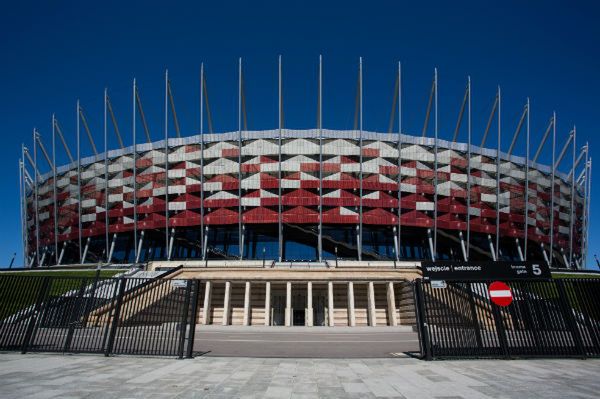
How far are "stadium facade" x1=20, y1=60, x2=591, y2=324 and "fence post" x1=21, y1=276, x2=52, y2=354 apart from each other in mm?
48003

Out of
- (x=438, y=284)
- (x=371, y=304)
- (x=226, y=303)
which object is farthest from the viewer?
(x=226, y=303)

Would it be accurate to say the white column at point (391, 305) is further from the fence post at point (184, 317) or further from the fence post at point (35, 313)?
the fence post at point (35, 313)

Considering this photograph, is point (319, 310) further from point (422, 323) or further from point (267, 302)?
point (422, 323)

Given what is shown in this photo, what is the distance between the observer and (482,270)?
3328cm

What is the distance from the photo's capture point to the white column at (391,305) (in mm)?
36397

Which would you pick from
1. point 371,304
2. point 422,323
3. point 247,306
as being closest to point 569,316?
point 422,323

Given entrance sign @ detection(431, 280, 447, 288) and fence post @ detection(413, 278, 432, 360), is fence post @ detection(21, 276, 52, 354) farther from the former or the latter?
entrance sign @ detection(431, 280, 447, 288)

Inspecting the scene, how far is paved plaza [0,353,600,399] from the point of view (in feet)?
28.8

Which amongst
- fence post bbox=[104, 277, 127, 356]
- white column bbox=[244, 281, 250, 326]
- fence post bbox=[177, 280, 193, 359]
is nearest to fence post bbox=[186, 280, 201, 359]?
fence post bbox=[177, 280, 193, 359]

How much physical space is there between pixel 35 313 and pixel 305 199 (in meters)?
50.4

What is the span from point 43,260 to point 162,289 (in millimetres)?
79486

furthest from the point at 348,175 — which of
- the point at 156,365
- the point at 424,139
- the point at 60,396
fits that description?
the point at 60,396

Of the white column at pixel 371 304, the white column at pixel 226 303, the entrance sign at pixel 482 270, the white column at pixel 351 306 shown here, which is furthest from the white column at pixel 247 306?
the entrance sign at pixel 482 270

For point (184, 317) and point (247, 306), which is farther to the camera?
point (247, 306)
